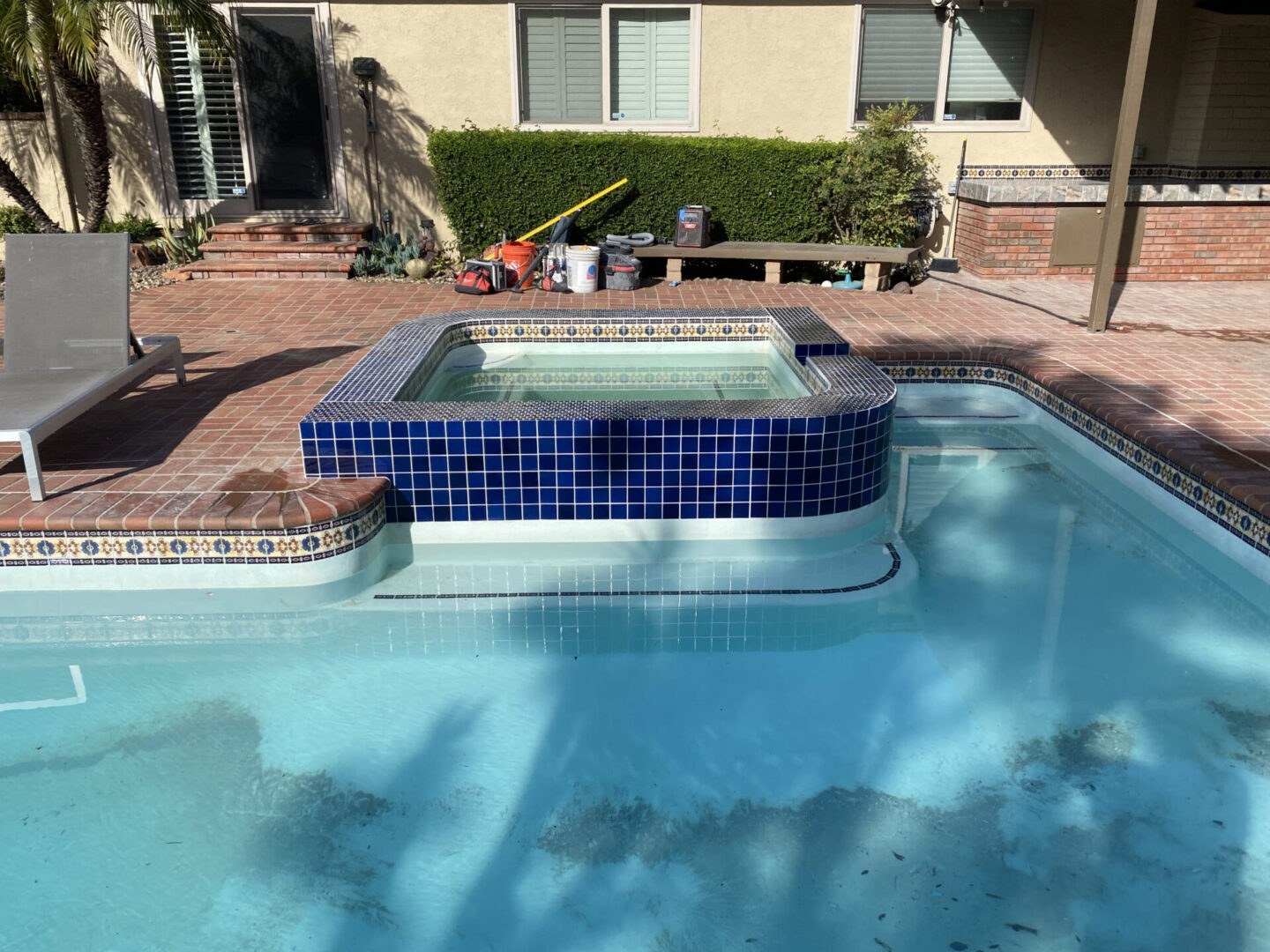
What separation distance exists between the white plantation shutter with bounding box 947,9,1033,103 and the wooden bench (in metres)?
2.43

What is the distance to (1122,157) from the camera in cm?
805

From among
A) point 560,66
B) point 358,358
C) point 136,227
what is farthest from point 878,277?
point 136,227

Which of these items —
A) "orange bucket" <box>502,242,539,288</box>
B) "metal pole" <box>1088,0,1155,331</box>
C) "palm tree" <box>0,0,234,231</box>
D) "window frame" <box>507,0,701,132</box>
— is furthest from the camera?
"window frame" <box>507,0,701,132</box>

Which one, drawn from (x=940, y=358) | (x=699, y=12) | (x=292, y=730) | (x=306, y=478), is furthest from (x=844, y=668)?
(x=699, y=12)

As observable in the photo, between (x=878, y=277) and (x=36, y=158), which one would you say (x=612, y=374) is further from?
(x=36, y=158)

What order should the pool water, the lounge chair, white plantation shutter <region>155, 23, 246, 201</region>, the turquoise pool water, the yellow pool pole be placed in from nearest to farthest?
the turquoise pool water → the lounge chair → the pool water → the yellow pool pole → white plantation shutter <region>155, 23, 246, 201</region>

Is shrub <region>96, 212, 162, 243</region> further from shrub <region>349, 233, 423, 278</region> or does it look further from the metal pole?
the metal pole

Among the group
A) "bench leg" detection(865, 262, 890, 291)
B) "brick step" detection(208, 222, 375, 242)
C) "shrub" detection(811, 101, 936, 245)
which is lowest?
"bench leg" detection(865, 262, 890, 291)

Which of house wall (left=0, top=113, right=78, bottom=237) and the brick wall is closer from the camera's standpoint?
the brick wall

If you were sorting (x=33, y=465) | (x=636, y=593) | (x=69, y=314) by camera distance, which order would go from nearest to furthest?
1. (x=33, y=465)
2. (x=636, y=593)
3. (x=69, y=314)

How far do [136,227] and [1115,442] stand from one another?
10529 millimetres

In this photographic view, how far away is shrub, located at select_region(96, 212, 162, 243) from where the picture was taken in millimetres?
11258

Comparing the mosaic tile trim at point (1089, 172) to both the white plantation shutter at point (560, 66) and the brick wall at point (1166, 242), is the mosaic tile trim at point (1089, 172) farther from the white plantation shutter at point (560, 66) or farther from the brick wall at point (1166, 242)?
the white plantation shutter at point (560, 66)

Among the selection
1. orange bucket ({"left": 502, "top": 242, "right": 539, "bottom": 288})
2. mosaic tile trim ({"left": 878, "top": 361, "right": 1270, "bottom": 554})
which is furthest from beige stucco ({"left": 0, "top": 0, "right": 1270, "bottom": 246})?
mosaic tile trim ({"left": 878, "top": 361, "right": 1270, "bottom": 554})
